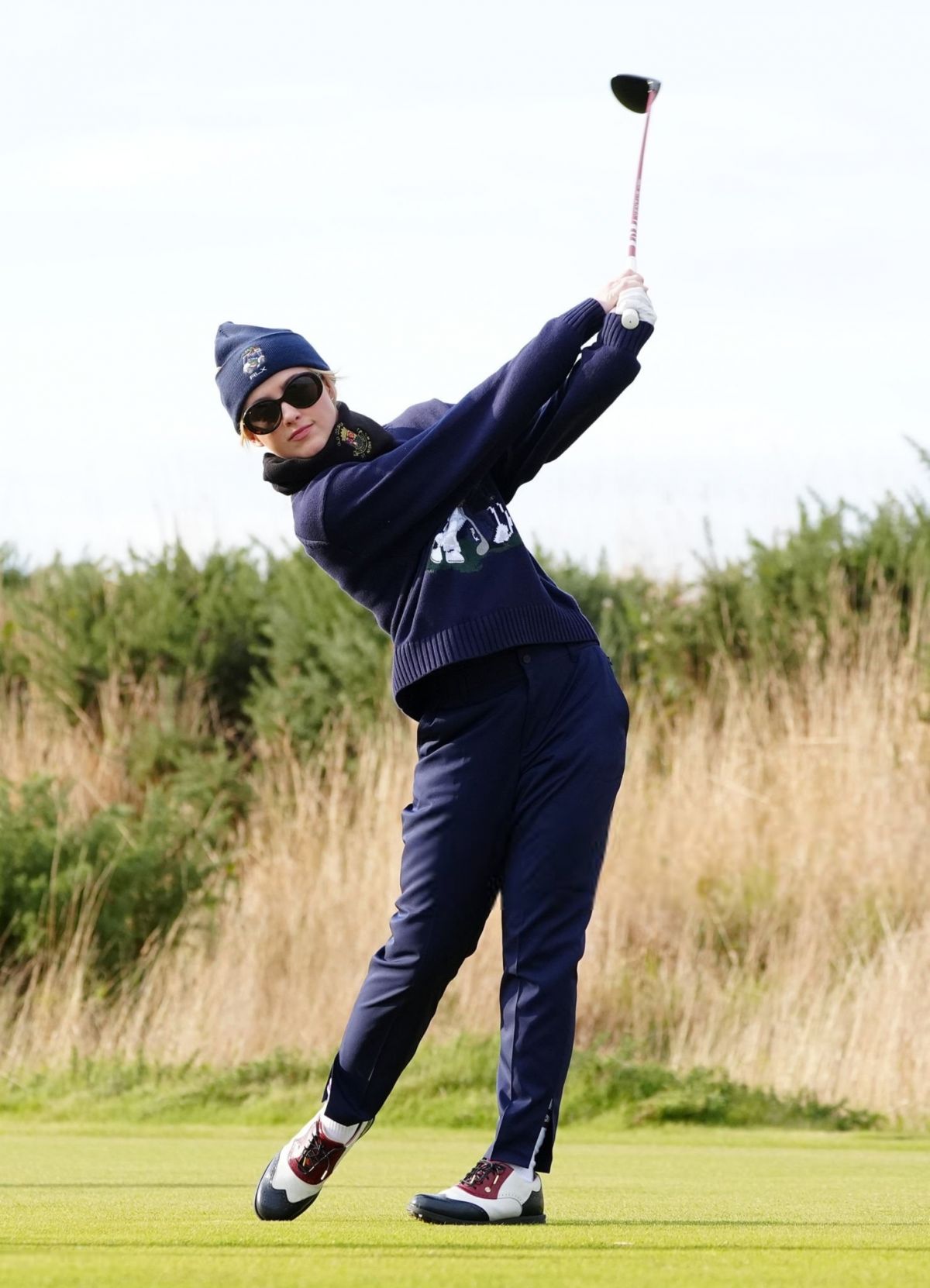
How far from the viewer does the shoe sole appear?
3721 mm

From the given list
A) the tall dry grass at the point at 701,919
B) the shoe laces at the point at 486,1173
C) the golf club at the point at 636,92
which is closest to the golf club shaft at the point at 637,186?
the golf club at the point at 636,92

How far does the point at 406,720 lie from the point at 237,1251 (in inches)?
368

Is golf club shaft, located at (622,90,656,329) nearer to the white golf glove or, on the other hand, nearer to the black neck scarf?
the white golf glove

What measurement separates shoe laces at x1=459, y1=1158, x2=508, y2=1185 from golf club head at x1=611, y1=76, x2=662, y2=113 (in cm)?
244

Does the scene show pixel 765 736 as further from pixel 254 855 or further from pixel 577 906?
pixel 577 906

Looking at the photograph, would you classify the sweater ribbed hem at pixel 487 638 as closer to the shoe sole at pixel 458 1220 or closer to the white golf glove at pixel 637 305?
the white golf glove at pixel 637 305

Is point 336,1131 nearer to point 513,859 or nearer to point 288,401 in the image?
point 513,859

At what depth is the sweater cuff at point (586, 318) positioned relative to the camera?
3.92 meters

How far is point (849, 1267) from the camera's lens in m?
3.04

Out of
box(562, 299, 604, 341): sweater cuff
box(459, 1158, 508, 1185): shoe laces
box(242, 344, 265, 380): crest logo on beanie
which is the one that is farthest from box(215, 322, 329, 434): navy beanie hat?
box(459, 1158, 508, 1185): shoe laces

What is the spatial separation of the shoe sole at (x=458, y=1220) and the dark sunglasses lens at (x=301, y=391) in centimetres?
163

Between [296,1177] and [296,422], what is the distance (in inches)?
60.1

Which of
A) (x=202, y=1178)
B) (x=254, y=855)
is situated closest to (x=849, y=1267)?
(x=202, y=1178)

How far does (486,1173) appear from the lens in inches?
150
